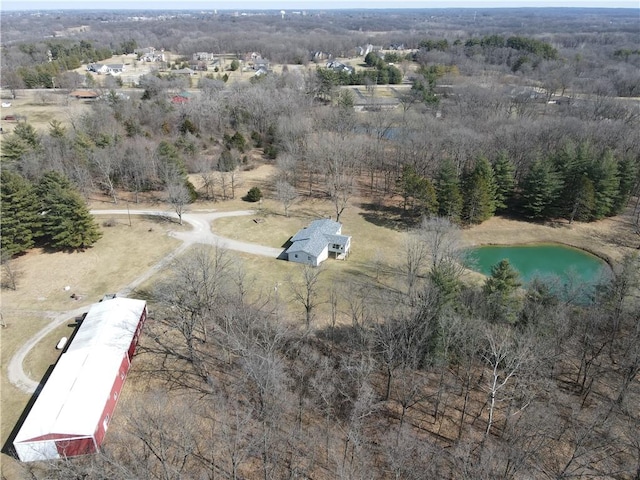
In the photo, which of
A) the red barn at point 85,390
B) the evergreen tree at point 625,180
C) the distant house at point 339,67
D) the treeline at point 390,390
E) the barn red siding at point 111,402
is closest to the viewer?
the treeline at point 390,390

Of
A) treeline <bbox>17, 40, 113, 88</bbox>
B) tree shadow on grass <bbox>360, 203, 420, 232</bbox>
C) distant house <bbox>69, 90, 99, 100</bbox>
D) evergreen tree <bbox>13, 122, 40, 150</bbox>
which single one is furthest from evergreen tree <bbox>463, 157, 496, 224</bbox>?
treeline <bbox>17, 40, 113, 88</bbox>

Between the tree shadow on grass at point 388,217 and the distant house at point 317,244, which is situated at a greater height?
the distant house at point 317,244

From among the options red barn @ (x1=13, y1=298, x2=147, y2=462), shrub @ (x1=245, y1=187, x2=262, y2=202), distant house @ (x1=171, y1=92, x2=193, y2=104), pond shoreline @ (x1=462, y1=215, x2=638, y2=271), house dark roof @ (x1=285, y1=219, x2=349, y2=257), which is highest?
distant house @ (x1=171, y1=92, x2=193, y2=104)

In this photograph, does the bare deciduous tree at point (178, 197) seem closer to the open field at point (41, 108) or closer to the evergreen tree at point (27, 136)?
the evergreen tree at point (27, 136)

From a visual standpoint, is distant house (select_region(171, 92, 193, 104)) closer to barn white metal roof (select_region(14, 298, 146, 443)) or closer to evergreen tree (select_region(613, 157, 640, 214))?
barn white metal roof (select_region(14, 298, 146, 443))

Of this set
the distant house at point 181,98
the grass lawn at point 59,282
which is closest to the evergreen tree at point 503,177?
the grass lawn at point 59,282

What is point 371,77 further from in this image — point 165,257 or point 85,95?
point 165,257

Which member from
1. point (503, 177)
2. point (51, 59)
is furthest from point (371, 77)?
point (51, 59)
